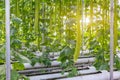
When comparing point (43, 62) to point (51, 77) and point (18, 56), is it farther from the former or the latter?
point (18, 56)

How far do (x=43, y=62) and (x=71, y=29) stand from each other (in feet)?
2.20

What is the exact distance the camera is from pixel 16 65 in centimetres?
239

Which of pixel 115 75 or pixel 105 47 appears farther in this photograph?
pixel 105 47

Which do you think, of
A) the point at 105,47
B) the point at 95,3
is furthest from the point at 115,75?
the point at 95,3

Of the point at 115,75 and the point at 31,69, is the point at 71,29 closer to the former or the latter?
the point at 115,75

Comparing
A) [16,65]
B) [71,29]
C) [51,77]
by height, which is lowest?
[51,77]

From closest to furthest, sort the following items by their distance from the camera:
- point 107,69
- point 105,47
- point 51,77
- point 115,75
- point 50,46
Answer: point 115,75 → point 107,69 → point 105,47 → point 51,77 → point 50,46

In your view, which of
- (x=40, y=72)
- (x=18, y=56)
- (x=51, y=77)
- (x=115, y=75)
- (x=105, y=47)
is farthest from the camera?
(x=40, y=72)

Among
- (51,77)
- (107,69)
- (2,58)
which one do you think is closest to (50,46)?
(51,77)

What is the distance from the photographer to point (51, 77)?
3545mm

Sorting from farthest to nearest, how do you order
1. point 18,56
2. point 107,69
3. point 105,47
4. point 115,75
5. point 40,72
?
point 40,72 → point 105,47 → point 107,69 → point 115,75 → point 18,56

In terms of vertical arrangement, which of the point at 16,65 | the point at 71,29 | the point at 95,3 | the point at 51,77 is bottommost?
the point at 51,77

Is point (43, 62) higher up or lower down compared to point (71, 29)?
lower down

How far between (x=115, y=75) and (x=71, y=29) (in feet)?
2.33
